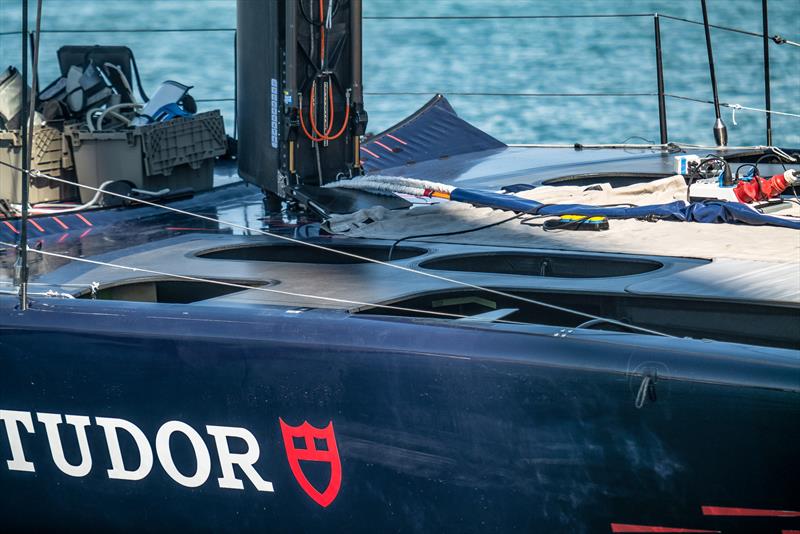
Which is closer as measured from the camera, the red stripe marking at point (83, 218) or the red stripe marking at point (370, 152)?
the red stripe marking at point (83, 218)

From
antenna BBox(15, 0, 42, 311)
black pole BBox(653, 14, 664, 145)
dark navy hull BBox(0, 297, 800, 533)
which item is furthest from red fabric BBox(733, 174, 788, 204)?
antenna BBox(15, 0, 42, 311)

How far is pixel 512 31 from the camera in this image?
3847 cm

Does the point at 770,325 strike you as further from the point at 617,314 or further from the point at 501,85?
the point at 501,85

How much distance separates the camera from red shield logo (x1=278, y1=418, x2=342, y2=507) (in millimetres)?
4504

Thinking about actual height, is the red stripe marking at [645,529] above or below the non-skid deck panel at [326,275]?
below

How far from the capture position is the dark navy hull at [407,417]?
13.1ft

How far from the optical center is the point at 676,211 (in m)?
6.12

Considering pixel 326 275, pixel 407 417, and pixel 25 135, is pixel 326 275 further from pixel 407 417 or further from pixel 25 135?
pixel 25 135

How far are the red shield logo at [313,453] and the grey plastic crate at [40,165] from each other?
3038mm

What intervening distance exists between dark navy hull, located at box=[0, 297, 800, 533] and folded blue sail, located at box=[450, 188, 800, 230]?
1.88 meters

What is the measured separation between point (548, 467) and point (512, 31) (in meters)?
35.2

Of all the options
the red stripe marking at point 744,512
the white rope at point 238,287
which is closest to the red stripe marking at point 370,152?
the white rope at point 238,287

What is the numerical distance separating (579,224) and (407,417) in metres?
1.87

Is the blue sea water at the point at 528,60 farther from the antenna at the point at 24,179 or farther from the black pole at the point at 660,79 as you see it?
the antenna at the point at 24,179
